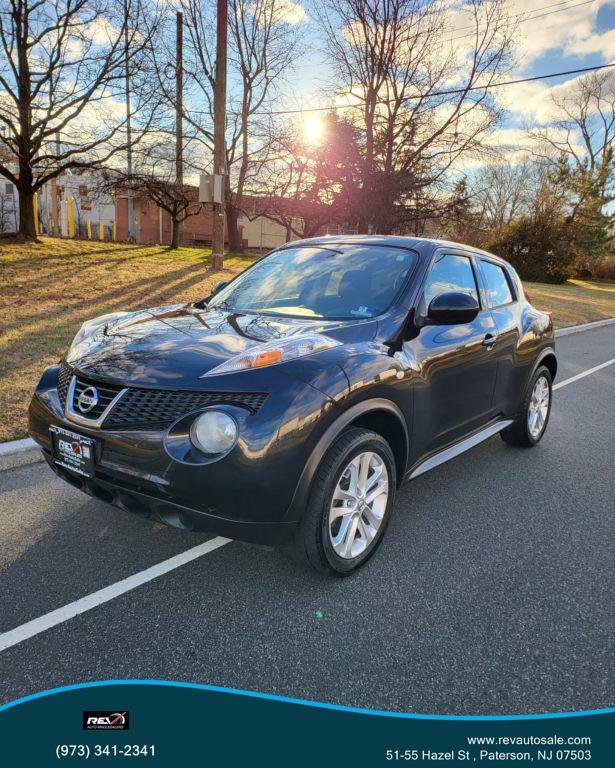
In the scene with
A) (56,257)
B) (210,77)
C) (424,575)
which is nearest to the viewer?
(424,575)

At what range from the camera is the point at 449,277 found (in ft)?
12.6

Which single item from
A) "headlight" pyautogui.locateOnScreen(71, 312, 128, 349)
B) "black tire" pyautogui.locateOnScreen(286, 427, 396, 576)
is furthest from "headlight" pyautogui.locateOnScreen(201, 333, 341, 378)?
"headlight" pyautogui.locateOnScreen(71, 312, 128, 349)

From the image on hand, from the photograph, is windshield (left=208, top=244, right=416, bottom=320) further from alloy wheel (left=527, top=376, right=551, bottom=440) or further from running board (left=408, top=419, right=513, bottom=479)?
alloy wheel (left=527, top=376, right=551, bottom=440)

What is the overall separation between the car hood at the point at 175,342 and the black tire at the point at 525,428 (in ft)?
7.71

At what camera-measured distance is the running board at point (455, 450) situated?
342 centimetres

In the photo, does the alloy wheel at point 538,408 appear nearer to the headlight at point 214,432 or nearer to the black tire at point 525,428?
the black tire at point 525,428

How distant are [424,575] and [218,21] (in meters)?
14.6

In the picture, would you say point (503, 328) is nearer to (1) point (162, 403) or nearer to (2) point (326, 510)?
(2) point (326, 510)

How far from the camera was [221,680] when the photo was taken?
2199mm

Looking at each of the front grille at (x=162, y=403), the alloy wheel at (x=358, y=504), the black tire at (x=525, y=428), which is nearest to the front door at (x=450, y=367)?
the alloy wheel at (x=358, y=504)

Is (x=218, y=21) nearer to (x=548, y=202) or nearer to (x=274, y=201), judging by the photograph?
(x=274, y=201)

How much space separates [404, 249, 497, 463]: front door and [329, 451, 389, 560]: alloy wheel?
43cm

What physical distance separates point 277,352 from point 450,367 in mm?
1360

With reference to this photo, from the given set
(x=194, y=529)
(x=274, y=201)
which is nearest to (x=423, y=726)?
(x=194, y=529)
